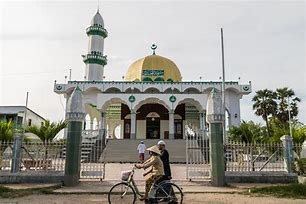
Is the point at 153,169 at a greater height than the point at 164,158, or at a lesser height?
lesser

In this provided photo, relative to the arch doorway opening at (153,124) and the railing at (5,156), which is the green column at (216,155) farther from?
the arch doorway opening at (153,124)

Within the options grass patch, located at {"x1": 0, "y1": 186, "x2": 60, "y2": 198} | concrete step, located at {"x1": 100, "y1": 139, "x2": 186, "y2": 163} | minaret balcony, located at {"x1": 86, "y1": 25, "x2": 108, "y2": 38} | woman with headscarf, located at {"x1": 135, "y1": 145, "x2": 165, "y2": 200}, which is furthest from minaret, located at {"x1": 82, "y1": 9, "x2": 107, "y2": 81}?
woman with headscarf, located at {"x1": 135, "y1": 145, "x2": 165, "y2": 200}

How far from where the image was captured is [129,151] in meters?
19.9

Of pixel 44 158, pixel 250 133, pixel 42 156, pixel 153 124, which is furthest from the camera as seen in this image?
pixel 153 124

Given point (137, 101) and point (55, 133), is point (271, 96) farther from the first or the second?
point (55, 133)

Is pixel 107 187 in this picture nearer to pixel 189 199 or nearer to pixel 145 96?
pixel 189 199

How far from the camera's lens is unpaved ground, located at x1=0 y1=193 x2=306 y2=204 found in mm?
7051

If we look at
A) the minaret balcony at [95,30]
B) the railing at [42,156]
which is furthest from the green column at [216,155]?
the minaret balcony at [95,30]

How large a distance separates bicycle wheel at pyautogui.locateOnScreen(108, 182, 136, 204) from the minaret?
24.5 m

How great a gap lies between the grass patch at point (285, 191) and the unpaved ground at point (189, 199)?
1.89 feet

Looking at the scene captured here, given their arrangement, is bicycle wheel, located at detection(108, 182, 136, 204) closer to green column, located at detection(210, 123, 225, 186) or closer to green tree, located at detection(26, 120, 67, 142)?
green column, located at detection(210, 123, 225, 186)

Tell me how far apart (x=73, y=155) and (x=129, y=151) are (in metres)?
10.1

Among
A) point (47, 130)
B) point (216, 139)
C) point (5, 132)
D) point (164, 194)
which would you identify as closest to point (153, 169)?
point (164, 194)

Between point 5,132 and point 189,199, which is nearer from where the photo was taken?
point 189,199
